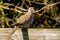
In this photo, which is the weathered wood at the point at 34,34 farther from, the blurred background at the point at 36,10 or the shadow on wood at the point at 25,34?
the blurred background at the point at 36,10

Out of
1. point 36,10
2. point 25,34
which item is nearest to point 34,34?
point 25,34

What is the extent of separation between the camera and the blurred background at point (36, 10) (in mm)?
2279

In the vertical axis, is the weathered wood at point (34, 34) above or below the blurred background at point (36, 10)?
above

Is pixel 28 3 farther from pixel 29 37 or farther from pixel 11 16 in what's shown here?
pixel 29 37

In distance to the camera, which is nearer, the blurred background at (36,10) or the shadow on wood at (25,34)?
the shadow on wood at (25,34)

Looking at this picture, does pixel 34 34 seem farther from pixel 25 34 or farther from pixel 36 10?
pixel 36 10

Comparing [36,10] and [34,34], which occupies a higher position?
[34,34]

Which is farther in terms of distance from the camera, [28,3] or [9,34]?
[28,3]

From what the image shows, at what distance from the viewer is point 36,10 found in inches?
94.2

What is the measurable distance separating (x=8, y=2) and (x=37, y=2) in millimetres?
A: 339

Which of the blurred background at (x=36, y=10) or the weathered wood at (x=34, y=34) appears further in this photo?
the blurred background at (x=36, y=10)

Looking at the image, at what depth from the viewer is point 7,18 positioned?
2322mm

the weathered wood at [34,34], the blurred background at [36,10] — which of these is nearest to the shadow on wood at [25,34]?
the weathered wood at [34,34]

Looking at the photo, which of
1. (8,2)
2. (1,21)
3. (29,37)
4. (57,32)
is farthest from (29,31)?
(8,2)
